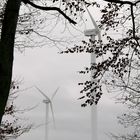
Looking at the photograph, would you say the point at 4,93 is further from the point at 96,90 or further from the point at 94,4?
the point at 94,4

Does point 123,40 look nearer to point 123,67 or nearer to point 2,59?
point 123,67

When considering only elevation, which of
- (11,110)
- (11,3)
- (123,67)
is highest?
(11,3)

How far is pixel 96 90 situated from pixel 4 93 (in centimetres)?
291

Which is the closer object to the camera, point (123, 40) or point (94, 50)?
point (123, 40)

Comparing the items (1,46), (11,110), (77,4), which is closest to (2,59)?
(1,46)

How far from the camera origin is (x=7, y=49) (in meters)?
9.59

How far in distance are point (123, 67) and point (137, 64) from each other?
1164cm

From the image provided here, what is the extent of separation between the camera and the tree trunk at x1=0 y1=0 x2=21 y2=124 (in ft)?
30.6

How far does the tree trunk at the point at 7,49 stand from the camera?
367 inches

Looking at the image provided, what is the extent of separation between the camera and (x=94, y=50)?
1218 centimetres

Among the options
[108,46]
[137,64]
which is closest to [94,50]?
[108,46]

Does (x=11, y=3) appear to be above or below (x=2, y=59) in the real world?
above

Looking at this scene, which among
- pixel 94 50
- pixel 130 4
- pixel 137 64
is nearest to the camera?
pixel 130 4

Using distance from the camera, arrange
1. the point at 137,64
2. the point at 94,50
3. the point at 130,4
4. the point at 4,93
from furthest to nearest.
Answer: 1. the point at 137,64
2. the point at 94,50
3. the point at 130,4
4. the point at 4,93
